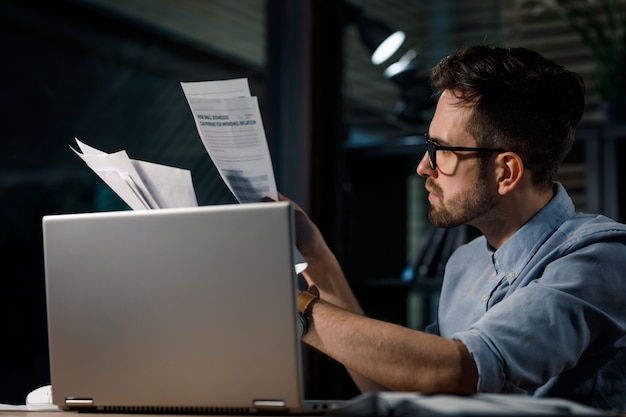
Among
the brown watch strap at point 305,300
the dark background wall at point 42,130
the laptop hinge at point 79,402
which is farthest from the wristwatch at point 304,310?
the dark background wall at point 42,130

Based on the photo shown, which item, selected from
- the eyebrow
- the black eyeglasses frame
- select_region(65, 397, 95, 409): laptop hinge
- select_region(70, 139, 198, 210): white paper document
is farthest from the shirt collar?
select_region(65, 397, 95, 409): laptop hinge

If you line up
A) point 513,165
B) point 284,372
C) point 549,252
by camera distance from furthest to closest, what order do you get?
point 513,165 → point 549,252 → point 284,372

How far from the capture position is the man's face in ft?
6.07

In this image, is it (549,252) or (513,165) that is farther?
(513,165)

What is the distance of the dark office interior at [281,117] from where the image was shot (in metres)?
2.90

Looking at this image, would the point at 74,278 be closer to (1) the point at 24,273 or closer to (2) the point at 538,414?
(2) the point at 538,414

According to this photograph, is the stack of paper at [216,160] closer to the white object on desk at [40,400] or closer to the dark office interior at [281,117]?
the white object on desk at [40,400]

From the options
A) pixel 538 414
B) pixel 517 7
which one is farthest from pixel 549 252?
pixel 517 7

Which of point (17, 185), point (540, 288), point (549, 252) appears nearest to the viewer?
point (540, 288)

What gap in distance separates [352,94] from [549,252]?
1896 mm

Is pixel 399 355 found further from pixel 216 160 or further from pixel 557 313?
pixel 216 160

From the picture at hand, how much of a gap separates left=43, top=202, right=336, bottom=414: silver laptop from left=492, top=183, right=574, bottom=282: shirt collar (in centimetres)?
63

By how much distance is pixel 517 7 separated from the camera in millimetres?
3600

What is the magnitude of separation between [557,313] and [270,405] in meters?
0.56
